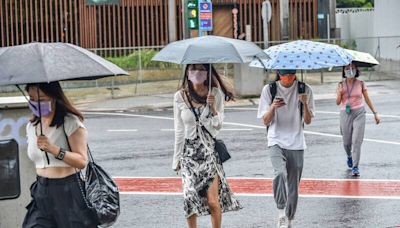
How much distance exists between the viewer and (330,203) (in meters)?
9.93

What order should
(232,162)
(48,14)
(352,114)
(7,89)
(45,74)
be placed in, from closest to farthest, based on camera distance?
(45,74)
(352,114)
(232,162)
(7,89)
(48,14)

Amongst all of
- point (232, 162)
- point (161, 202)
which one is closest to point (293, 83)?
point (161, 202)

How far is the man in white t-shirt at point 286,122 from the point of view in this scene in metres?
8.26

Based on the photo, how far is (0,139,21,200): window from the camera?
6.66 metres

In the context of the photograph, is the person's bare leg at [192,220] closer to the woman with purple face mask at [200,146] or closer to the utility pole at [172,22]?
the woman with purple face mask at [200,146]

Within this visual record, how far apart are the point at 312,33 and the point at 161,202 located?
23.9 metres

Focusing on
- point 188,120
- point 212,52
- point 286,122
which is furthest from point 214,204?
point 212,52

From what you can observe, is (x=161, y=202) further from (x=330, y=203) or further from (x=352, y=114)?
(x=352, y=114)

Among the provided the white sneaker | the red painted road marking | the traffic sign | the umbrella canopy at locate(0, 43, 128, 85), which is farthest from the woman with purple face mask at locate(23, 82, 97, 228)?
the traffic sign

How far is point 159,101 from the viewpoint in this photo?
81.8ft

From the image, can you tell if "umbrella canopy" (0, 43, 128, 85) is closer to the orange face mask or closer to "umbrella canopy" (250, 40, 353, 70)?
"umbrella canopy" (250, 40, 353, 70)


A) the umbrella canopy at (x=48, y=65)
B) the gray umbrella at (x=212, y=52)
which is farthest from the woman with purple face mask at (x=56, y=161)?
the gray umbrella at (x=212, y=52)

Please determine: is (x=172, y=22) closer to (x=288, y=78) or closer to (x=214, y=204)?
(x=288, y=78)

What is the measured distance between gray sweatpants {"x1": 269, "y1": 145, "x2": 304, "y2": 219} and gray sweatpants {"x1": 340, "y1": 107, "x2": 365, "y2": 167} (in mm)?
3603
